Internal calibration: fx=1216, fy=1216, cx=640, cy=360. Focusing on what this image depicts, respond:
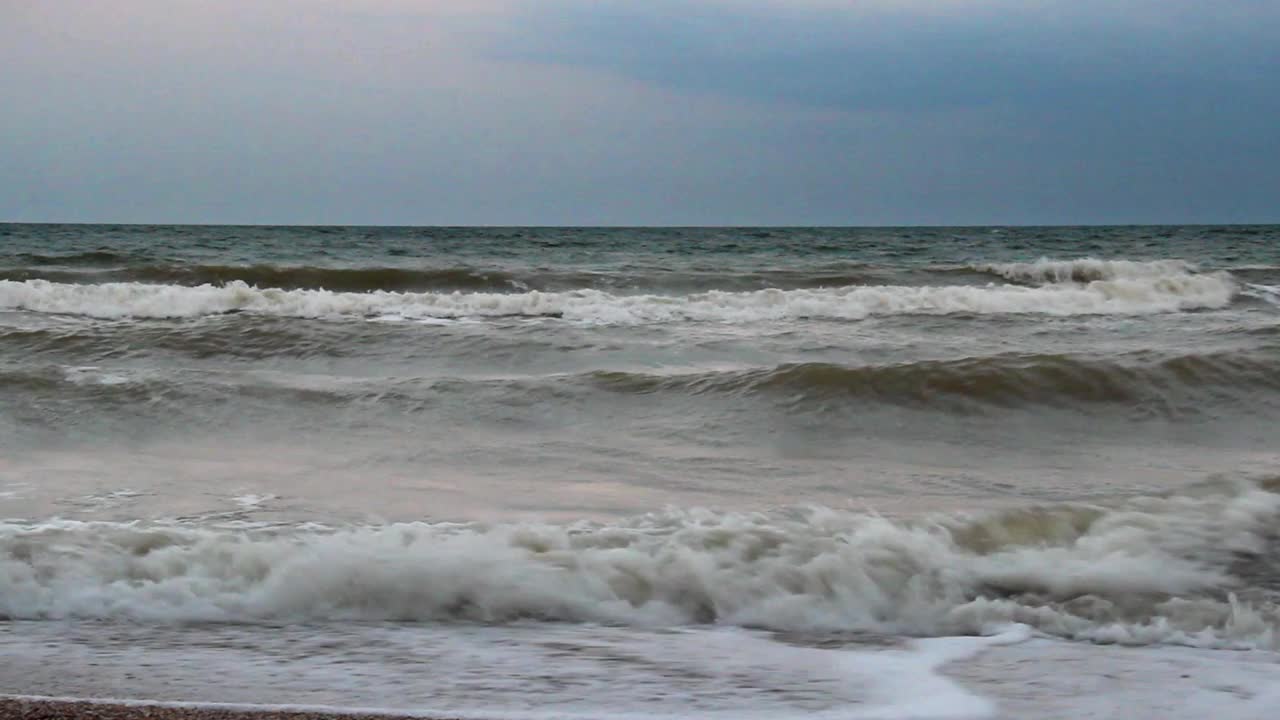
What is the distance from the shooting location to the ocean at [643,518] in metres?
3.00

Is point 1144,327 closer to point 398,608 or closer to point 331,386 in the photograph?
point 331,386

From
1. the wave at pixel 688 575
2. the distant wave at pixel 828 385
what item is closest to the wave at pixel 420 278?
the distant wave at pixel 828 385

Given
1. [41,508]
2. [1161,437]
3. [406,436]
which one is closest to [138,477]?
[41,508]

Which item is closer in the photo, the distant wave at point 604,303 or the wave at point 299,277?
the distant wave at point 604,303

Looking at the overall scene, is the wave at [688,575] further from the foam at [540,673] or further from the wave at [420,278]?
the wave at [420,278]

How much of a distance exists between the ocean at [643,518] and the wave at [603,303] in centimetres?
150

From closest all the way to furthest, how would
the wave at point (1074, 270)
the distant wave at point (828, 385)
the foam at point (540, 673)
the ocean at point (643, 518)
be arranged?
1. the foam at point (540, 673)
2. the ocean at point (643, 518)
3. the distant wave at point (828, 385)
4. the wave at point (1074, 270)

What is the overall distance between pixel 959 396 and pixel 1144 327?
200 inches

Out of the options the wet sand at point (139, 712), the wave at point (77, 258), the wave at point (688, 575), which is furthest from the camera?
the wave at point (77, 258)

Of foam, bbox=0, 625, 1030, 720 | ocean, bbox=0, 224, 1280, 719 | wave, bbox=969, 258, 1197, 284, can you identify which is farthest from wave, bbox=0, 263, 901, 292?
foam, bbox=0, 625, 1030, 720

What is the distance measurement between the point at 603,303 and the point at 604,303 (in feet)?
0.04

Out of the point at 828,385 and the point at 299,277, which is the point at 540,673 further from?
the point at 299,277

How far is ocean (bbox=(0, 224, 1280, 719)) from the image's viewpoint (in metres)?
3.00

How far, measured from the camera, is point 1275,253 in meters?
24.7
